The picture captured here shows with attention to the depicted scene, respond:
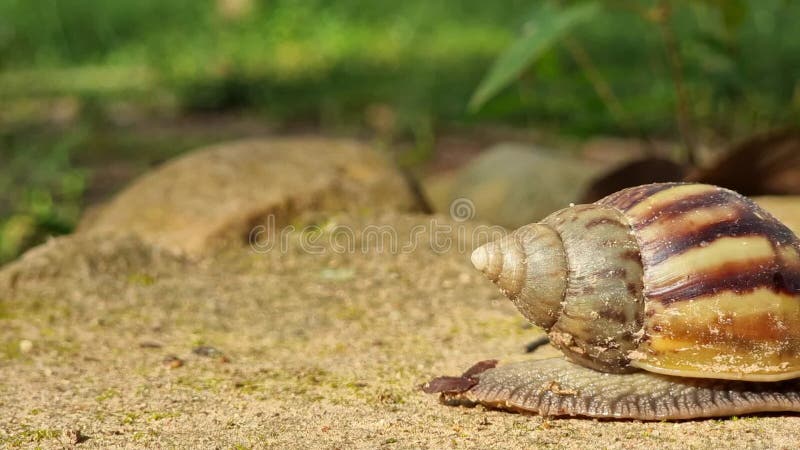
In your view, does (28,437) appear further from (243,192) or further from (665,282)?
(243,192)

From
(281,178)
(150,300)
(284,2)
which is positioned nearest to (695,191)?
(150,300)

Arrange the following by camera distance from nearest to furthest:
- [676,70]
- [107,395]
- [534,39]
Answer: [107,395], [534,39], [676,70]

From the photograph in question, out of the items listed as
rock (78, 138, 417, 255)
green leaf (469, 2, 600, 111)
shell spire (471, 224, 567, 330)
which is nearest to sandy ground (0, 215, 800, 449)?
rock (78, 138, 417, 255)

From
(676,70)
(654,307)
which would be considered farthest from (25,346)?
(676,70)

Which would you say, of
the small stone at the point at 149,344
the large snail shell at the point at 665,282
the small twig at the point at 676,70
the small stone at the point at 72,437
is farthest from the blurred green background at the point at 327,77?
the small stone at the point at 72,437

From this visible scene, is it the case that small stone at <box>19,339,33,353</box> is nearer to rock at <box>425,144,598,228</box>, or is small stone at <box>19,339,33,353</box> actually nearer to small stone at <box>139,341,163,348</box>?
small stone at <box>139,341,163,348</box>

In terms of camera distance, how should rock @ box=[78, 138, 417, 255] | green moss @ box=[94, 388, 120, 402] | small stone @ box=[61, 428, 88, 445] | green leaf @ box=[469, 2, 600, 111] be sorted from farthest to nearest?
rock @ box=[78, 138, 417, 255]
green leaf @ box=[469, 2, 600, 111]
green moss @ box=[94, 388, 120, 402]
small stone @ box=[61, 428, 88, 445]
